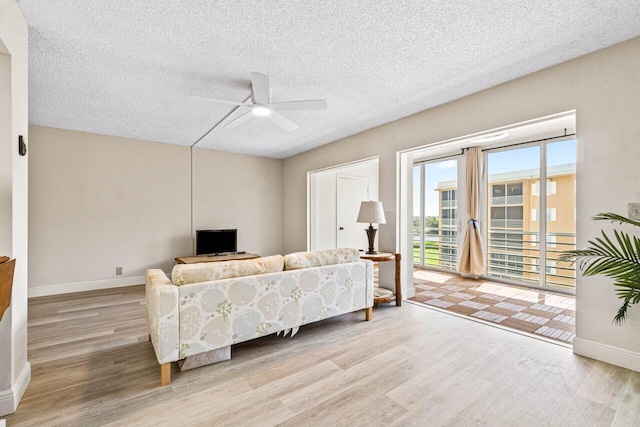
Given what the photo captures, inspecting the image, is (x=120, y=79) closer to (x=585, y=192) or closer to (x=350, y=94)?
(x=350, y=94)

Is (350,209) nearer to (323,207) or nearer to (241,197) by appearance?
(323,207)

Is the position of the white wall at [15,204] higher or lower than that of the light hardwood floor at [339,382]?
higher

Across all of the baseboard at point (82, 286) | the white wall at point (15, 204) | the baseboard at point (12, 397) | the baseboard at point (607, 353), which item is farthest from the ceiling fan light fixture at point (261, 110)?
the baseboard at point (82, 286)

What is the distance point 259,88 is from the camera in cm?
250

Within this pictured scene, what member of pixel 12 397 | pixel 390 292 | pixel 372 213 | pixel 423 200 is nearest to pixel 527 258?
pixel 423 200

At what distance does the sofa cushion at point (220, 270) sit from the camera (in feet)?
6.88

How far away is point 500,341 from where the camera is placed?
2.59 metres

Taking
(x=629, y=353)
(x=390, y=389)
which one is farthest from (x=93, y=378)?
(x=629, y=353)

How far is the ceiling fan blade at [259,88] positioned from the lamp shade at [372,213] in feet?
5.94

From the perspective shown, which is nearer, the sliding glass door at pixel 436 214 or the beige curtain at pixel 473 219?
the beige curtain at pixel 473 219

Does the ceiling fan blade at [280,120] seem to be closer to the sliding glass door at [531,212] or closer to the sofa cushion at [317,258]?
the sofa cushion at [317,258]

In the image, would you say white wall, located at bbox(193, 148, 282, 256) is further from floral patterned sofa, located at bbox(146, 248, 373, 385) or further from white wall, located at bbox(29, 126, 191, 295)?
floral patterned sofa, located at bbox(146, 248, 373, 385)

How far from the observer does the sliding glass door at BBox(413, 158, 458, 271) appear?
18.2 feet

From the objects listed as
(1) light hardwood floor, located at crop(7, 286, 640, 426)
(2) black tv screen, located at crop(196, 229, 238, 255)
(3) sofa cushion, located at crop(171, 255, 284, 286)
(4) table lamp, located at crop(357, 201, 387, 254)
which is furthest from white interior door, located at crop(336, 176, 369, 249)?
(3) sofa cushion, located at crop(171, 255, 284, 286)
